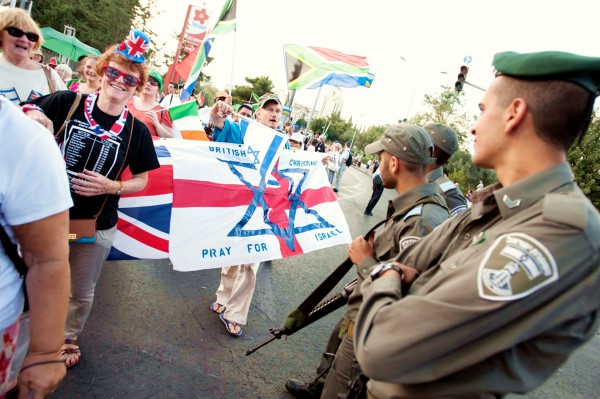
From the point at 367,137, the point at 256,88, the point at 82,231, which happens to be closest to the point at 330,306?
the point at 82,231

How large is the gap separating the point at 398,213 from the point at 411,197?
0.13 m

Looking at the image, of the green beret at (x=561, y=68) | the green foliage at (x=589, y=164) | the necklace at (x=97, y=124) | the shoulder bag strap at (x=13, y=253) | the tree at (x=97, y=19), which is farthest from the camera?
the tree at (x=97, y=19)

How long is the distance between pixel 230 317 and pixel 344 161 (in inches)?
528

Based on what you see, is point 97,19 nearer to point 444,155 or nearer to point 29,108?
point 29,108

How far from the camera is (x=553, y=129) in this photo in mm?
1132

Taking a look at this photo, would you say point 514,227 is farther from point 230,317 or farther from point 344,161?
point 344,161

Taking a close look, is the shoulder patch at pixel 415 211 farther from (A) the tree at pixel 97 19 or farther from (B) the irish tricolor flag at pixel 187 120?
(A) the tree at pixel 97 19

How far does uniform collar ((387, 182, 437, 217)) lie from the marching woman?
1.81 m

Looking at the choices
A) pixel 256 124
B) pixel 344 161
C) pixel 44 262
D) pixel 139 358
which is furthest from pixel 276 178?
pixel 344 161

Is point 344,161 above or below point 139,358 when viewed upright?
below

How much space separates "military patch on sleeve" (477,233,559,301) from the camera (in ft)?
3.05

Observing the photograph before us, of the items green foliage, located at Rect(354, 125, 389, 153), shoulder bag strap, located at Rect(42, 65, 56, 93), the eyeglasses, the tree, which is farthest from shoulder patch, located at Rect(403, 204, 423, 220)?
green foliage, located at Rect(354, 125, 389, 153)

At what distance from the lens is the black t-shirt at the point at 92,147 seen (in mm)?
2295

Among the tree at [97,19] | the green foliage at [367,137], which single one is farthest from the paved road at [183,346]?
the green foliage at [367,137]
